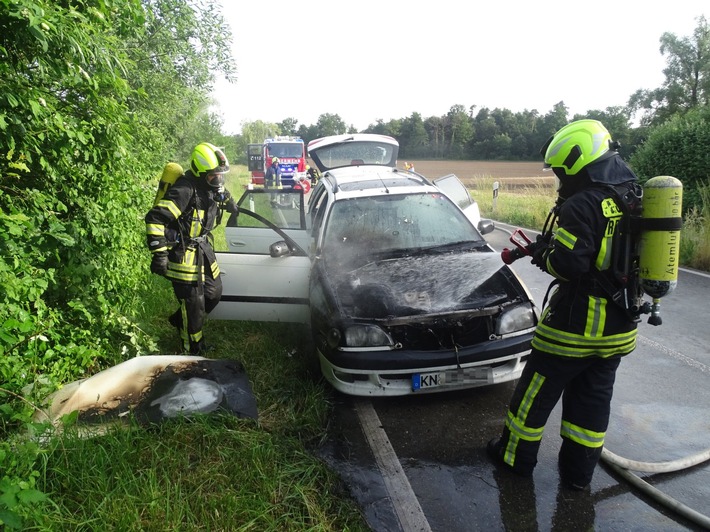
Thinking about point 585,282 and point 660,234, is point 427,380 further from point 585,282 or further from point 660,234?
point 660,234

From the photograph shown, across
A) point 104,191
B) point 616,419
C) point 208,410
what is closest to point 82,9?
point 104,191

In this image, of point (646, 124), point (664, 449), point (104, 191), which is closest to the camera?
point (664, 449)

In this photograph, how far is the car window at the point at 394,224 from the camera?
4344mm

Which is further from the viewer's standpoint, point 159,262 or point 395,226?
point 395,226

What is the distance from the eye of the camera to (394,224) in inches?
178

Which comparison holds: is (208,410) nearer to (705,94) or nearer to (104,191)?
(104,191)

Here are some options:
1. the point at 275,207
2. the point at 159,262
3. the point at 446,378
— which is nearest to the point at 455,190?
the point at 275,207

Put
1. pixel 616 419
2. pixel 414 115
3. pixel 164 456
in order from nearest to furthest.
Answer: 1. pixel 164 456
2. pixel 616 419
3. pixel 414 115

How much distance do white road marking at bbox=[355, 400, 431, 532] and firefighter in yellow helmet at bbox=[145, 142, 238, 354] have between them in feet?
5.31

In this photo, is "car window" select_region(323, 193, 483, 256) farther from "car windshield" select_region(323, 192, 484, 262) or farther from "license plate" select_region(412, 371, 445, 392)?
"license plate" select_region(412, 371, 445, 392)

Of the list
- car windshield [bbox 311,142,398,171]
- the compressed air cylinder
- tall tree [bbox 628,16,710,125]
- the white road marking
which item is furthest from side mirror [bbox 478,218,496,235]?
tall tree [bbox 628,16,710,125]

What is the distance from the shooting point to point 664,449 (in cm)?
294

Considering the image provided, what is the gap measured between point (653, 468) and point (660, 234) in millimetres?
1381

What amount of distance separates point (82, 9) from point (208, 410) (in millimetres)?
2751
